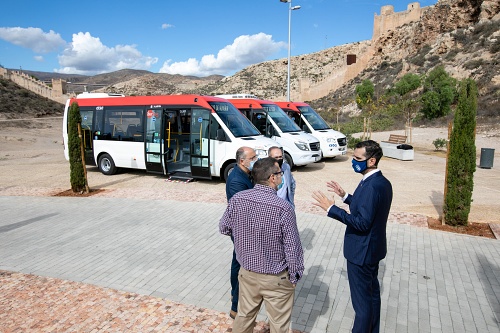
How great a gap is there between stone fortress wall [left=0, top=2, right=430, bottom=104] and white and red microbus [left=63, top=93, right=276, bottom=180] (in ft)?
156

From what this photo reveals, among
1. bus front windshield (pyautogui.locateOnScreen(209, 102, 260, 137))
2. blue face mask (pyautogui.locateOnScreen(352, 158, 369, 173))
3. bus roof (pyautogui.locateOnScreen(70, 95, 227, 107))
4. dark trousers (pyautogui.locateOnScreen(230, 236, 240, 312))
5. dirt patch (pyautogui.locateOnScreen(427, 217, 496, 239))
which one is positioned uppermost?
bus roof (pyautogui.locateOnScreen(70, 95, 227, 107))

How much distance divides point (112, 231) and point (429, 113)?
2322cm

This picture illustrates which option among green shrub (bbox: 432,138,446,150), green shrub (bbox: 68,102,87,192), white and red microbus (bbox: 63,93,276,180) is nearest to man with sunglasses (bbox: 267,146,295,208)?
white and red microbus (bbox: 63,93,276,180)

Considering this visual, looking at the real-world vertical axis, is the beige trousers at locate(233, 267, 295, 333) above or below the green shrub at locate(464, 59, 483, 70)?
below

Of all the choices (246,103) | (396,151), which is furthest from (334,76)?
(246,103)

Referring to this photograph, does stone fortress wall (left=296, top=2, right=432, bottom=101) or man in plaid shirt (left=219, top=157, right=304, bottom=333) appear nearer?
man in plaid shirt (left=219, top=157, right=304, bottom=333)

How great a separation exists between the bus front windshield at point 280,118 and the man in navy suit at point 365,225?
35.7ft

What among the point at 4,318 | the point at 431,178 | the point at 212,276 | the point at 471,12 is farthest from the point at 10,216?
the point at 471,12

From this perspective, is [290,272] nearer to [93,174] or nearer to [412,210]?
[412,210]

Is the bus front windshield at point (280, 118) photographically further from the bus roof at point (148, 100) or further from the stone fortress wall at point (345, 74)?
the stone fortress wall at point (345, 74)

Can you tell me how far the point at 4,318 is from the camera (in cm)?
424

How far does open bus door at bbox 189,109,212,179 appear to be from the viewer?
11.4 metres

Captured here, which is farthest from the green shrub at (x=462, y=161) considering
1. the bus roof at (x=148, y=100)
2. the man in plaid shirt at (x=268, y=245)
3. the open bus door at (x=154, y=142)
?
the open bus door at (x=154, y=142)

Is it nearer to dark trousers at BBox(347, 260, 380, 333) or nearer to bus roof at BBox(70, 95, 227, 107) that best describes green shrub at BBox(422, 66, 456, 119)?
bus roof at BBox(70, 95, 227, 107)
